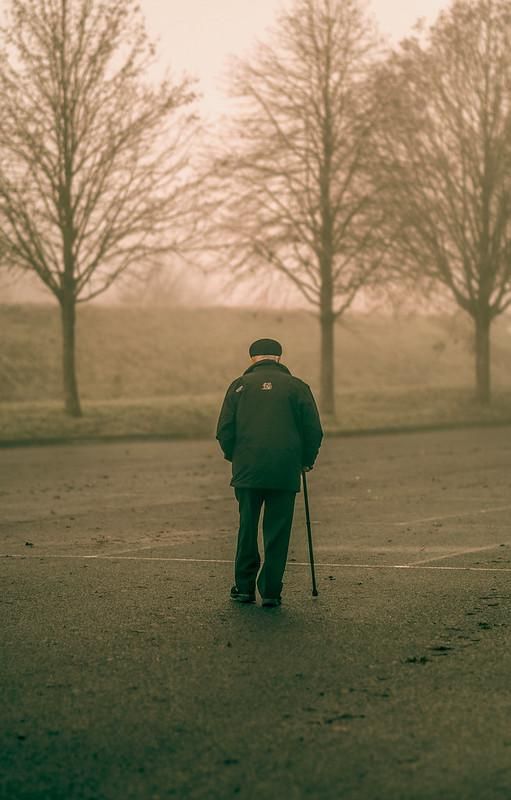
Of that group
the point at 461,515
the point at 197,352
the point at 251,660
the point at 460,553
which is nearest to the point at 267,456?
the point at 251,660

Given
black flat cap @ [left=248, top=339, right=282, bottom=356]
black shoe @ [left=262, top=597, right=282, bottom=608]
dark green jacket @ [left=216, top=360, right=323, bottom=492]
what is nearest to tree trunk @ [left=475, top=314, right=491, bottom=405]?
black flat cap @ [left=248, top=339, right=282, bottom=356]

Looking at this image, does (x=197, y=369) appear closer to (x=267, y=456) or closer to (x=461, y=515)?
(x=461, y=515)

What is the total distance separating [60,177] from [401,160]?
11.1 metres

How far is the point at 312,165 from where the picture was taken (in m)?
35.1

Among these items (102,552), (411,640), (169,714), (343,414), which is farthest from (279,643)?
(343,414)

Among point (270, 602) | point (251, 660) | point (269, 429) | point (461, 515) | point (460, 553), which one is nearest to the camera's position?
point (251, 660)

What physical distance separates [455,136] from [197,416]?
12.2 metres

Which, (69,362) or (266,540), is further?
(69,362)

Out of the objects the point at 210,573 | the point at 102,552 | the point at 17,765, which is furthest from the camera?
the point at 102,552

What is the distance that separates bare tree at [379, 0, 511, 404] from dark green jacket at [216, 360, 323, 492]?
27.6m

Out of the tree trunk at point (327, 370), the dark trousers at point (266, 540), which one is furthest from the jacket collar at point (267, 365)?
the tree trunk at point (327, 370)

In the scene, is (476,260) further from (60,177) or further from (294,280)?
(60,177)

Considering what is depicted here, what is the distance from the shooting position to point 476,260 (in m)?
37.7

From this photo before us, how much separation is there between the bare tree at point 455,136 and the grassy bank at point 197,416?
13.4 feet
